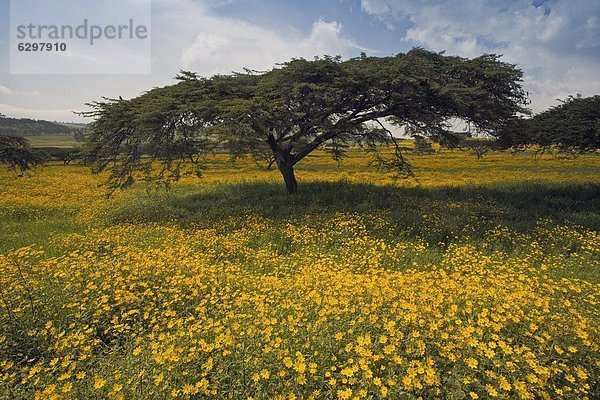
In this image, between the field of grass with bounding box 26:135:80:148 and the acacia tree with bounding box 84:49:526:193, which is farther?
the field of grass with bounding box 26:135:80:148

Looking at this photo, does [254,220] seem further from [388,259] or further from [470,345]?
[470,345]

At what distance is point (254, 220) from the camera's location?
37.2 feet

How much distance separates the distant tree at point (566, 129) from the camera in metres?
14.1

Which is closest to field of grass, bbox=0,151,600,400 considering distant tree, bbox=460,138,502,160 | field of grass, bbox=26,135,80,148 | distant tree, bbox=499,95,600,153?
distant tree, bbox=499,95,600,153

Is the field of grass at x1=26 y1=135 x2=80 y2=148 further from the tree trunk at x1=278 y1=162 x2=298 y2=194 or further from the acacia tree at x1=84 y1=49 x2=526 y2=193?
the tree trunk at x1=278 y1=162 x2=298 y2=194

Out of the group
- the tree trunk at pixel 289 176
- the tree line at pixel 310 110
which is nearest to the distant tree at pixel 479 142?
the tree line at pixel 310 110

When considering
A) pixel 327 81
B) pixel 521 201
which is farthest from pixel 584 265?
pixel 327 81

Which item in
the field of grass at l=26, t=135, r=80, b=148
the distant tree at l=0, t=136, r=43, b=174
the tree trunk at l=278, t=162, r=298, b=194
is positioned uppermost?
the field of grass at l=26, t=135, r=80, b=148

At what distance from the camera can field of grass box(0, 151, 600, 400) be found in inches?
126

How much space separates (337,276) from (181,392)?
2.87m

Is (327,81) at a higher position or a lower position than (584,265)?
higher

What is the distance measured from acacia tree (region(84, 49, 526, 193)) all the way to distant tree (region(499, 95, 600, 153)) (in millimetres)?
1128

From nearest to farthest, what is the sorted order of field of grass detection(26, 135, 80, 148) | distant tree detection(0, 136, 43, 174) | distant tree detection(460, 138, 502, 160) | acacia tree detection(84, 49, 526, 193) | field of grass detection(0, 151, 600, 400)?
field of grass detection(0, 151, 600, 400), acacia tree detection(84, 49, 526, 193), distant tree detection(460, 138, 502, 160), distant tree detection(0, 136, 43, 174), field of grass detection(26, 135, 80, 148)

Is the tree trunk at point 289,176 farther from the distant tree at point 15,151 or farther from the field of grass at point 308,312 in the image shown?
the distant tree at point 15,151
